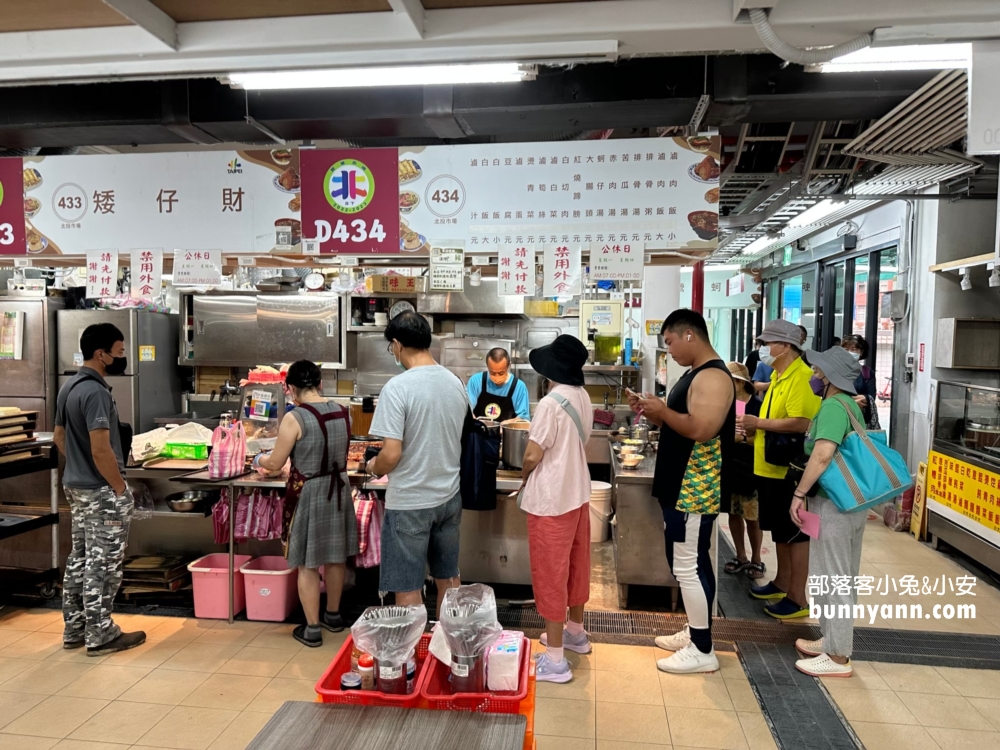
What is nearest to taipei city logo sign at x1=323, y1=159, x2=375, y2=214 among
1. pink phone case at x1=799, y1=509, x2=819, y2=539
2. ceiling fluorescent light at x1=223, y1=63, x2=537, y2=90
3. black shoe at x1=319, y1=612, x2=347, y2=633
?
ceiling fluorescent light at x1=223, y1=63, x2=537, y2=90

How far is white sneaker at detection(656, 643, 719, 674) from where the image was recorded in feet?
11.4

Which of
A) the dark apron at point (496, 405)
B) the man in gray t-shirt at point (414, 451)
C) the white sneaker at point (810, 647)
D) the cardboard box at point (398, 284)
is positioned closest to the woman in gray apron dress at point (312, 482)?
the man in gray t-shirt at point (414, 451)

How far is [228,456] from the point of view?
4.06 m

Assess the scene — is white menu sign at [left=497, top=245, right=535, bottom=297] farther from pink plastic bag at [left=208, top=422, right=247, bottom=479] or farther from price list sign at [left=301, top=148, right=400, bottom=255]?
pink plastic bag at [left=208, top=422, right=247, bottom=479]

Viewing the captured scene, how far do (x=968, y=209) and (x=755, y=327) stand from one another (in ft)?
22.8

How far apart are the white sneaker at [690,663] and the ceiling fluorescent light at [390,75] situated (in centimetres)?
297

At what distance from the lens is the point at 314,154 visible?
3588 millimetres

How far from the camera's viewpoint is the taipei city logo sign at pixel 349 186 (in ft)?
11.7

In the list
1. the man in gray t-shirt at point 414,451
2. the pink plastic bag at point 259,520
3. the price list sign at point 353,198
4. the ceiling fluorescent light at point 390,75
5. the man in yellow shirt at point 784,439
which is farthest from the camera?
the pink plastic bag at point 259,520

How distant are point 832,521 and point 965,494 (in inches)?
103

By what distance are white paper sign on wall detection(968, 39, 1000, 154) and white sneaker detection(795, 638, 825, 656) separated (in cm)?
265

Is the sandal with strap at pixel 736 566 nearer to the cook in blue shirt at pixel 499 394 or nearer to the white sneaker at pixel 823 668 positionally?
the white sneaker at pixel 823 668

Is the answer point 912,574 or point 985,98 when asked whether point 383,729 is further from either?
point 912,574

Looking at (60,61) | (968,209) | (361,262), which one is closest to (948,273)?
(968,209)
